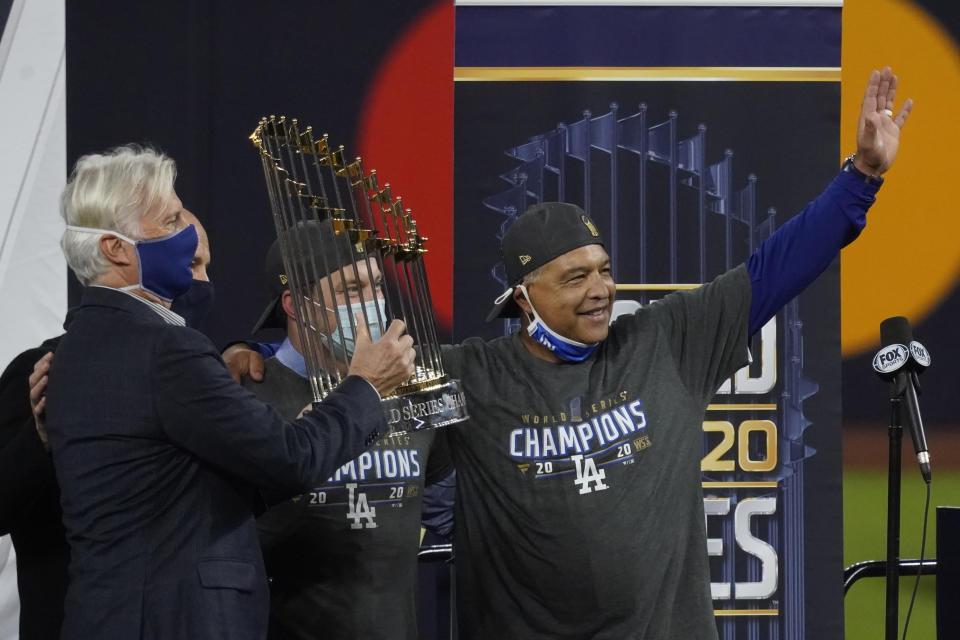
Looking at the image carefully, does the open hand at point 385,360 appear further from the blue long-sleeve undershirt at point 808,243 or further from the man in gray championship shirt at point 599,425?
the blue long-sleeve undershirt at point 808,243

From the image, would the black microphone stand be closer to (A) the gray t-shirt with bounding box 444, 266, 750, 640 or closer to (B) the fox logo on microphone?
(B) the fox logo on microphone

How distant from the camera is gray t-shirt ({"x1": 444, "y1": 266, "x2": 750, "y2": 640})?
7.60 feet

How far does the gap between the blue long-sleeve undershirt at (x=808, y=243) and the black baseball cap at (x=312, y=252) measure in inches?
35.1

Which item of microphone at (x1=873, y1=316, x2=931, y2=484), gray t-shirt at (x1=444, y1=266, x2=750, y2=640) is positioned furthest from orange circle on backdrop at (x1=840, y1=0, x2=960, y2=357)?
gray t-shirt at (x1=444, y1=266, x2=750, y2=640)

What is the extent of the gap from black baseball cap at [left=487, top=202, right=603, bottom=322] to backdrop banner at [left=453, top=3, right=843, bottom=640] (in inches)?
41.7

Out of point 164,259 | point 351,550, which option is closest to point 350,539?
point 351,550

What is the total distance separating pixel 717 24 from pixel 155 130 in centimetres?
188

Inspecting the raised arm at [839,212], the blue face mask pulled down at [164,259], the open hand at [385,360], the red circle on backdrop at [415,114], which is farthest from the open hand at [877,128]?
the red circle on backdrop at [415,114]

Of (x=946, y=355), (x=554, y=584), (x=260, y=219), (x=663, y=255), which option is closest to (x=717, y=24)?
(x=663, y=255)

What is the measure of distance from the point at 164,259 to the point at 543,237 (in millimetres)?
904

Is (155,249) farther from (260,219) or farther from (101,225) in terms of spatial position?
(260,219)

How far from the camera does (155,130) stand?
3.66 m

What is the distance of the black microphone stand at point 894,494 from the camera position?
8.97ft

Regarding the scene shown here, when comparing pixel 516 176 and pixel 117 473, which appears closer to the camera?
pixel 117 473
